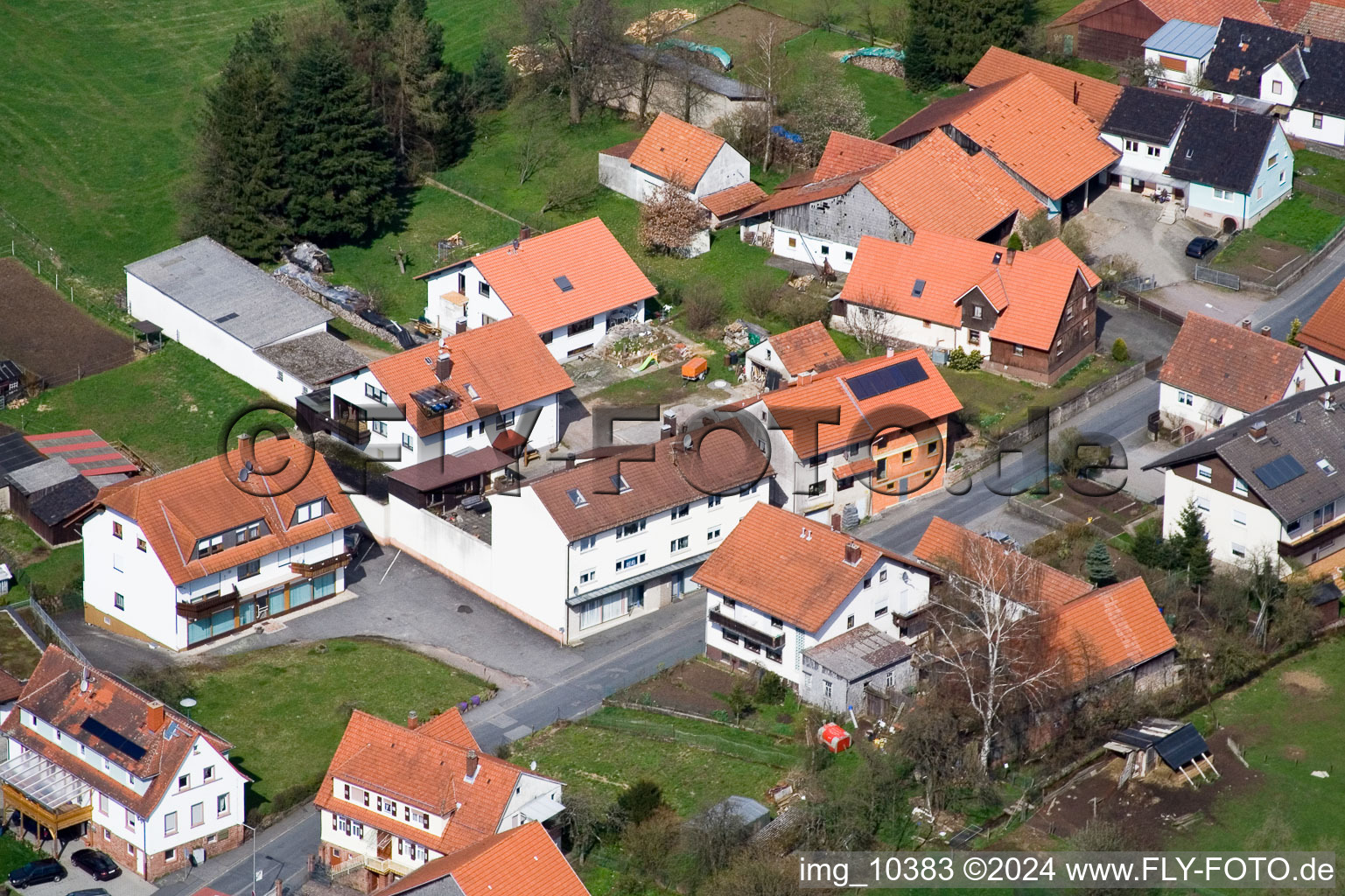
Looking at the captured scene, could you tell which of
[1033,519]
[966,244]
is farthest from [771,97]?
[1033,519]

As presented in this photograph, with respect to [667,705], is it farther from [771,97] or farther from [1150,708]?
[771,97]

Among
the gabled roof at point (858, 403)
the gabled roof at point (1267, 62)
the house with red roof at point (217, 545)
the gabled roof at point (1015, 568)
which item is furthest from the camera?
the gabled roof at point (1267, 62)

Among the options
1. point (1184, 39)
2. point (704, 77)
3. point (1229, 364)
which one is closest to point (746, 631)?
point (1229, 364)

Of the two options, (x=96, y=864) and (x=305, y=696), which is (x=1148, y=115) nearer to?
(x=305, y=696)

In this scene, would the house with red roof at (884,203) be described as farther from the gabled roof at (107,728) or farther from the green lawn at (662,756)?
the gabled roof at (107,728)

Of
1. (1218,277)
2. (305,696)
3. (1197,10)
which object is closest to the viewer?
(305,696)

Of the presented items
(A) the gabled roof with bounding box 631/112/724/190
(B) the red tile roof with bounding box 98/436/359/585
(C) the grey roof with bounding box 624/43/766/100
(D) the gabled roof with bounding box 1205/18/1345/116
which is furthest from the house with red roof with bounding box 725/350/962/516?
(D) the gabled roof with bounding box 1205/18/1345/116

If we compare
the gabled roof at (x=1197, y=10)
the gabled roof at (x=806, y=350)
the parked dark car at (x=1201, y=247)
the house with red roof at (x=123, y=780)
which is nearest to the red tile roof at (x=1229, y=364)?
the parked dark car at (x=1201, y=247)

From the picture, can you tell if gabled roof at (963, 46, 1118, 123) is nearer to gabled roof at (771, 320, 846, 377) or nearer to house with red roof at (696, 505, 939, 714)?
gabled roof at (771, 320, 846, 377)
